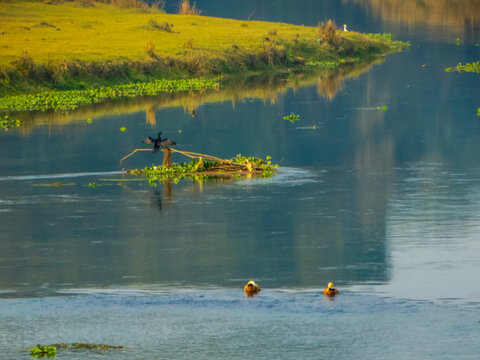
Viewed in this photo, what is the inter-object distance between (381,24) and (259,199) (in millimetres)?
93833

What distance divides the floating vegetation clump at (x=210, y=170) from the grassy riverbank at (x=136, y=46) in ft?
85.1

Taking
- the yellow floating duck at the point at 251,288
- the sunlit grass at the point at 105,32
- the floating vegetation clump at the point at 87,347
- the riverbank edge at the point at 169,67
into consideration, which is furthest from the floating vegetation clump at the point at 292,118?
the floating vegetation clump at the point at 87,347

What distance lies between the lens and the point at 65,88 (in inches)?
2650

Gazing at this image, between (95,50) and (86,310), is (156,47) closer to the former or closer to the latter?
(95,50)

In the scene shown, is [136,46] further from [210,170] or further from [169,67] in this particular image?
[210,170]

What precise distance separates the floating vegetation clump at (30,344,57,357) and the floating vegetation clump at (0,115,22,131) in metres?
36.5

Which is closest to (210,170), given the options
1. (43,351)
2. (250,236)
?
(250,236)

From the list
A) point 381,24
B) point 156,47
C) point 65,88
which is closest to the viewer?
point 65,88

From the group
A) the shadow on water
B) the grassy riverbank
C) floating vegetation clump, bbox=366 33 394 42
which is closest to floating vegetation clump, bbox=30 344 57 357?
the grassy riverbank

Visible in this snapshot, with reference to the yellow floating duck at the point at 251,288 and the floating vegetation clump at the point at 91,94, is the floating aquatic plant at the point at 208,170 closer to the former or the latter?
the yellow floating duck at the point at 251,288

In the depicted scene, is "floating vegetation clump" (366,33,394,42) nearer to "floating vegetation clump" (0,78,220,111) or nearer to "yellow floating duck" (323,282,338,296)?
"floating vegetation clump" (0,78,220,111)

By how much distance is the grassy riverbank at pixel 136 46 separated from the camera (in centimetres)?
6806

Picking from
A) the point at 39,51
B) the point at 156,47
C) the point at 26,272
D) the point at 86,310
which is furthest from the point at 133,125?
the point at 86,310

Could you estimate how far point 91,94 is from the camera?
217 ft
